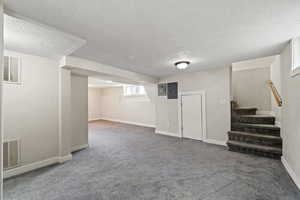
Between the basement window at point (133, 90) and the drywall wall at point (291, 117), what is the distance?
6085 mm

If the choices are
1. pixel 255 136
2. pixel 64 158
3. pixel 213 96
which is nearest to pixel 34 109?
pixel 64 158

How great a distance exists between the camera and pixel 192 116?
16.1ft

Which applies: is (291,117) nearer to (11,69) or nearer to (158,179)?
(158,179)

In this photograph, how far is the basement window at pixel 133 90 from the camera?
805cm

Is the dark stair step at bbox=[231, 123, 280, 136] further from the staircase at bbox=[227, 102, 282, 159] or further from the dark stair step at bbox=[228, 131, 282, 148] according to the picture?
the dark stair step at bbox=[228, 131, 282, 148]

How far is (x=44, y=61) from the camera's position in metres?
2.96

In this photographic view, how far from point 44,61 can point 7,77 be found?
717 mm

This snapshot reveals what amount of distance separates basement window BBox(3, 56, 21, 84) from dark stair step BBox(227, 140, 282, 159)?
523 cm

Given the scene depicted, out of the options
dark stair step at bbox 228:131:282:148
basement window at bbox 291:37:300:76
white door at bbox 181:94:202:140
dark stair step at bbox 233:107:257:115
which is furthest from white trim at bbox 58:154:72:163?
dark stair step at bbox 233:107:257:115

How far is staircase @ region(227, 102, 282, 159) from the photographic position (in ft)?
10.4

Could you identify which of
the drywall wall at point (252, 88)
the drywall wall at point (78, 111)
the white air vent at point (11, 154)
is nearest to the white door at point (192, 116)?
the drywall wall at point (252, 88)

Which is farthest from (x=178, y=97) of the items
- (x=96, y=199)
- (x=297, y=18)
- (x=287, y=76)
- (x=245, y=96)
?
(x=96, y=199)

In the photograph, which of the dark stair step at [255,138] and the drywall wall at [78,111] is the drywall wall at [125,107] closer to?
the drywall wall at [78,111]

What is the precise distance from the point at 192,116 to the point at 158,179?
3024 mm
